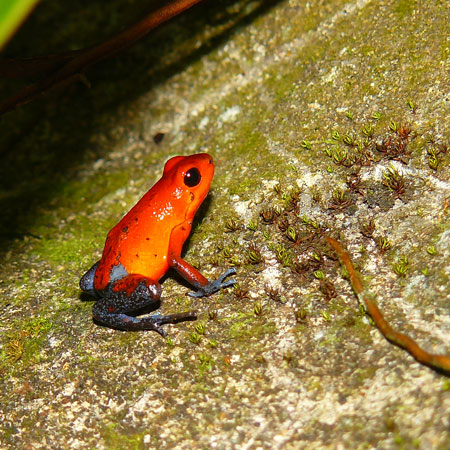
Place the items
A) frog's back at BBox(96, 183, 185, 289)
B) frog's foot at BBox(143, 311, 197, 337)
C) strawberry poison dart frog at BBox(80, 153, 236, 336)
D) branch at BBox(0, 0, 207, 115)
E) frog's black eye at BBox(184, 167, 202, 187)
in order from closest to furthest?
frog's foot at BBox(143, 311, 197, 337) < strawberry poison dart frog at BBox(80, 153, 236, 336) < frog's back at BBox(96, 183, 185, 289) < frog's black eye at BBox(184, 167, 202, 187) < branch at BBox(0, 0, 207, 115)

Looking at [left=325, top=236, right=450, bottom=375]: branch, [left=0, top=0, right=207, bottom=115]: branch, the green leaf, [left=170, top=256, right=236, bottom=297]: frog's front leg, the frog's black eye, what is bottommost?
[left=0, top=0, right=207, bottom=115]: branch

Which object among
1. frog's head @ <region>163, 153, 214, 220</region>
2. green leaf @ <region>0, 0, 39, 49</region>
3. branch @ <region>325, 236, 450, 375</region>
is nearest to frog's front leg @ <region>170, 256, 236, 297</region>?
frog's head @ <region>163, 153, 214, 220</region>

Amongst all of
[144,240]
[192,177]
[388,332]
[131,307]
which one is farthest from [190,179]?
[388,332]

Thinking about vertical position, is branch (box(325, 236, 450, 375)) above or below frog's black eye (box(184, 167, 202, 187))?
above

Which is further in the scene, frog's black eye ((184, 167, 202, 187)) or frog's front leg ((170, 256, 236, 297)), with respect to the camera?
frog's black eye ((184, 167, 202, 187))

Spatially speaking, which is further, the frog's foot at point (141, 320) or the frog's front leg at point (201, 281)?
the frog's front leg at point (201, 281)

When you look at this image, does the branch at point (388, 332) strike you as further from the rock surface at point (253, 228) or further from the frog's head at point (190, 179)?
the frog's head at point (190, 179)

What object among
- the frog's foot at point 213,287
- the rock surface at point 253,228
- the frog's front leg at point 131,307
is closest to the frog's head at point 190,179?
the rock surface at point 253,228

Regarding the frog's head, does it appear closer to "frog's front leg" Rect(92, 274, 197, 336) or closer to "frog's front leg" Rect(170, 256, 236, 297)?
"frog's front leg" Rect(170, 256, 236, 297)
